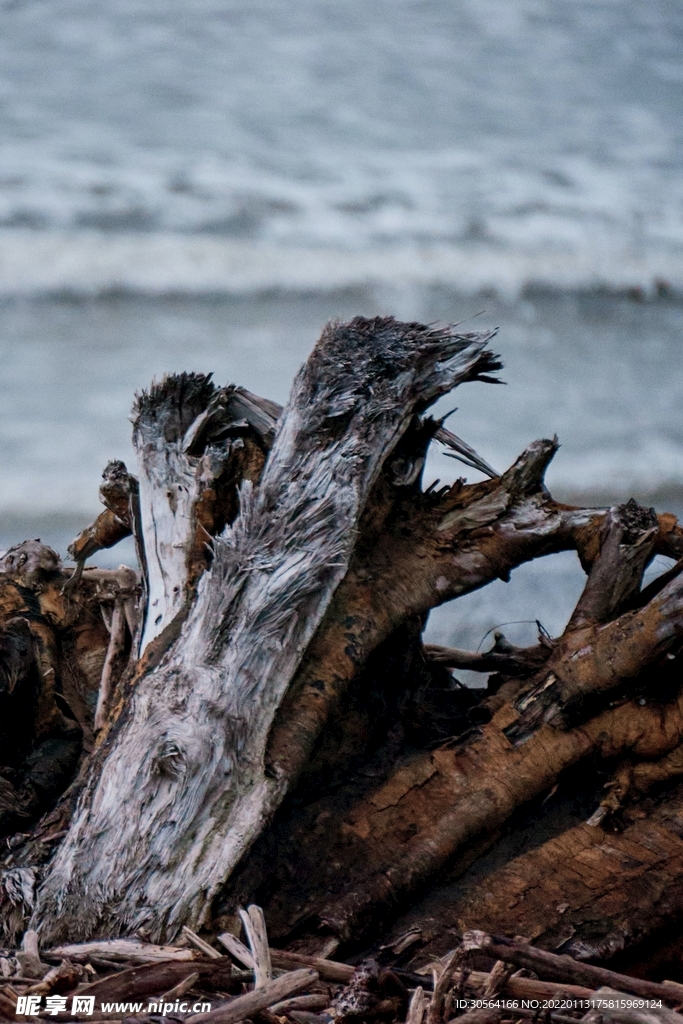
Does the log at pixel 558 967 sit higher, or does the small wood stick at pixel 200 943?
the small wood stick at pixel 200 943

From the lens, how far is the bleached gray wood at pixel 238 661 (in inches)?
50.1

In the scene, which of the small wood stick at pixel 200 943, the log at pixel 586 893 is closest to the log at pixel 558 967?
the log at pixel 586 893

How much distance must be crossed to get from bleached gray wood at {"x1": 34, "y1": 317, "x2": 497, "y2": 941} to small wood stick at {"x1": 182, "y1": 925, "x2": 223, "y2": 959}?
0.07ft

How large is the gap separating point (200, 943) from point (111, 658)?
611mm

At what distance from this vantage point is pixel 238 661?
4.46 feet

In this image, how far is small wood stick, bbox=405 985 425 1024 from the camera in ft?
3.51

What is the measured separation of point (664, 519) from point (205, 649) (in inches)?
30.0

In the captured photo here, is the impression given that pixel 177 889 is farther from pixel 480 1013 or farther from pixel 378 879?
pixel 480 1013

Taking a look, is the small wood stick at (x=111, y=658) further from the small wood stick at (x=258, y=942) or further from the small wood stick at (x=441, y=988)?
the small wood stick at (x=441, y=988)

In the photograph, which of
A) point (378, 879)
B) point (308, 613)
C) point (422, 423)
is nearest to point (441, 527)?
point (422, 423)

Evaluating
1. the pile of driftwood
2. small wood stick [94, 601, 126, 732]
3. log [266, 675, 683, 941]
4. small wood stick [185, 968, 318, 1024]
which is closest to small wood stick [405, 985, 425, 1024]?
the pile of driftwood

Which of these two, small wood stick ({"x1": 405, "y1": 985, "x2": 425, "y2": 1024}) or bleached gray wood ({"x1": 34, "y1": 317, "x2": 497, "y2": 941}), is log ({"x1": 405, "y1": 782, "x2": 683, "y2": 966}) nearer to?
small wood stick ({"x1": 405, "y1": 985, "x2": 425, "y2": 1024})

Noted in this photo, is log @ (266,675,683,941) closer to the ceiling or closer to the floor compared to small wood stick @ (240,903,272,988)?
closer to the ceiling

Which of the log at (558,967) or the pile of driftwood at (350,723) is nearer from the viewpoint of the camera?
the log at (558,967)
